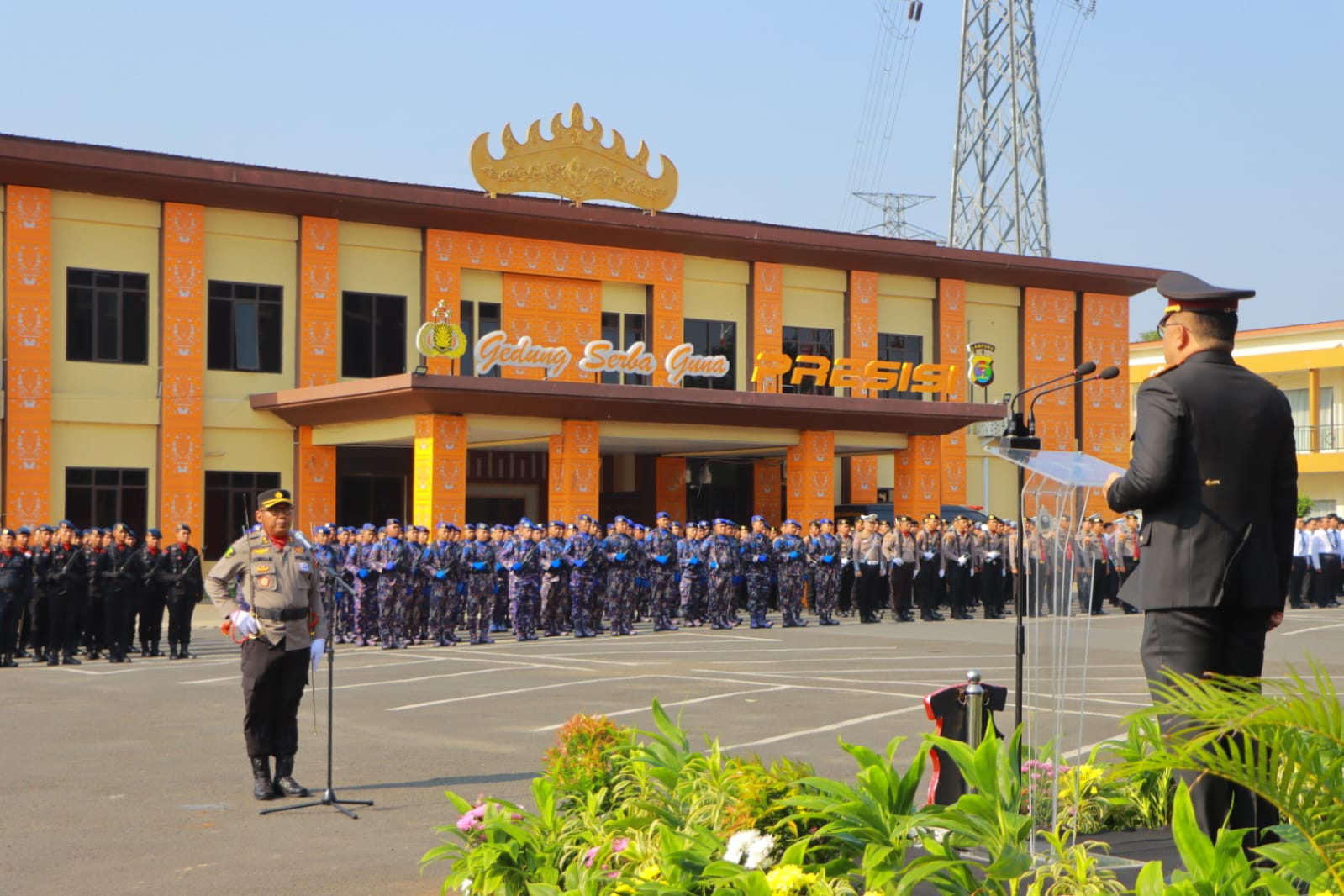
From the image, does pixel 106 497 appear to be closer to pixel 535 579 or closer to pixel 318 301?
pixel 318 301

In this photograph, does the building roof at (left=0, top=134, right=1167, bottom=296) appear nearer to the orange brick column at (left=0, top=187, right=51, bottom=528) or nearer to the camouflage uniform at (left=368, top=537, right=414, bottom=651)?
the orange brick column at (left=0, top=187, right=51, bottom=528)

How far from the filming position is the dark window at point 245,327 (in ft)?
106

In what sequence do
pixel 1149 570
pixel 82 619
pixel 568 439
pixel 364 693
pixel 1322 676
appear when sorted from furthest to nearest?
pixel 568 439 < pixel 82 619 < pixel 364 693 < pixel 1149 570 < pixel 1322 676

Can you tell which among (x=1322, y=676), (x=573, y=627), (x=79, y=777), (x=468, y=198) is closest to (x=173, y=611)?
(x=573, y=627)

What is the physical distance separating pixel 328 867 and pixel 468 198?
2759 centimetres

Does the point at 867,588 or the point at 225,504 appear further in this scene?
the point at 225,504

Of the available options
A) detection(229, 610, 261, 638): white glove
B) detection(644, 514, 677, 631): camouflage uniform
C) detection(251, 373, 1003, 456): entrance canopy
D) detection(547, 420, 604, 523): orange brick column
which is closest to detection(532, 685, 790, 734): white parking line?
detection(229, 610, 261, 638): white glove

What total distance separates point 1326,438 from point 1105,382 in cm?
1522

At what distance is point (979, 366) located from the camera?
39562 millimetres

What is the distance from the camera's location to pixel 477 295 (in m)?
35.2

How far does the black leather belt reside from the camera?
9.74 metres

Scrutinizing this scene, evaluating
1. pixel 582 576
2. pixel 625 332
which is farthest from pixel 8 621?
pixel 625 332

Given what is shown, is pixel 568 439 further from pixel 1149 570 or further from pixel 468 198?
pixel 1149 570

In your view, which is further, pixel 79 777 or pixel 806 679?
pixel 806 679
